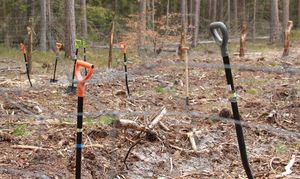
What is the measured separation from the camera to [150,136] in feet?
17.7

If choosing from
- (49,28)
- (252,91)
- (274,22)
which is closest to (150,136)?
(252,91)

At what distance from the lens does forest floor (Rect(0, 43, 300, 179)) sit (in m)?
4.75

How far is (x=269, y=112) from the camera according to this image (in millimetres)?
6969

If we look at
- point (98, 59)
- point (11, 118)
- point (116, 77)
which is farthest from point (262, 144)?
point (98, 59)

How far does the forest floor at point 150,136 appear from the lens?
4754mm

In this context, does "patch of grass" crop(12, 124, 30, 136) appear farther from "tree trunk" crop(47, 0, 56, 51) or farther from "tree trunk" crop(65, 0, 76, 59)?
"tree trunk" crop(47, 0, 56, 51)

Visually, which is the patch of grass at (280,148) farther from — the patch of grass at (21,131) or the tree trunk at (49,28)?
the tree trunk at (49,28)

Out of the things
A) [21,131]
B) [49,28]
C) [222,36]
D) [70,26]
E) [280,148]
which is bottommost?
[280,148]

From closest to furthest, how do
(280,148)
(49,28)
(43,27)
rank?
(280,148) < (43,27) < (49,28)

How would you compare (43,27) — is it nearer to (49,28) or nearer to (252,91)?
(49,28)

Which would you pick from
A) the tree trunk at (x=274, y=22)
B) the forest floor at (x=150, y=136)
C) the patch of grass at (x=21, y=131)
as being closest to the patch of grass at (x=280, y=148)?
the forest floor at (x=150, y=136)

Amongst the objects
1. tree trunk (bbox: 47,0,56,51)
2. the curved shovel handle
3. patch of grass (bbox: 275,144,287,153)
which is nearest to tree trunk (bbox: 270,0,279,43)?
tree trunk (bbox: 47,0,56,51)

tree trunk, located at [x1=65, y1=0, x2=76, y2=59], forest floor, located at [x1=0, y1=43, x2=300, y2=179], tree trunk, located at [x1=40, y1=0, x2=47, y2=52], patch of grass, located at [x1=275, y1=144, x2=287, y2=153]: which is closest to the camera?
forest floor, located at [x1=0, y1=43, x2=300, y2=179]

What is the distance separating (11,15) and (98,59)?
11004 mm
